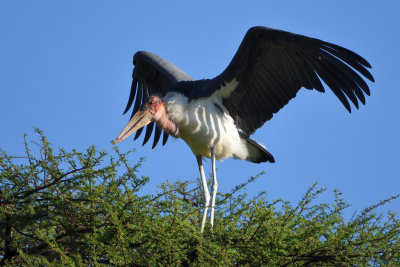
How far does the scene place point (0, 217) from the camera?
14.4 ft

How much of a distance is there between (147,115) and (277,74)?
1.27 meters

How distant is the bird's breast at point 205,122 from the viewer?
5594 millimetres

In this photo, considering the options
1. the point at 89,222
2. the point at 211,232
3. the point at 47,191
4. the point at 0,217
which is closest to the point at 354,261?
the point at 211,232

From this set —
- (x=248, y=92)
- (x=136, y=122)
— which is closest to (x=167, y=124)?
(x=136, y=122)

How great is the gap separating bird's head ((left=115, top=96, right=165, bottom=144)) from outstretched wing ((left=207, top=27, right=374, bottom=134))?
497mm

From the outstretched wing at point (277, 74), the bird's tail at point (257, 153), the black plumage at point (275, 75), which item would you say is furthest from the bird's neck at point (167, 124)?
the bird's tail at point (257, 153)

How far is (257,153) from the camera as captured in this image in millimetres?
6098

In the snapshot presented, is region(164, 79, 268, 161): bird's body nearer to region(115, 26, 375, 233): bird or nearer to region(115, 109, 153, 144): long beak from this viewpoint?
region(115, 26, 375, 233): bird

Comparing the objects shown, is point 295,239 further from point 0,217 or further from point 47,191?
point 0,217

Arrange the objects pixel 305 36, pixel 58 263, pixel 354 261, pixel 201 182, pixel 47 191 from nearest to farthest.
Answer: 1. pixel 58 263
2. pixel 354 261
3. pixel 47 191
4. pixel 305 36
5. pixel 201 182

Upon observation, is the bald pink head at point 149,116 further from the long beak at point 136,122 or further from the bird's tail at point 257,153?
the bird's tail at point 257,153

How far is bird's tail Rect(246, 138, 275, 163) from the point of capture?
19.6 ft

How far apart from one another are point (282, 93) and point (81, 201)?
7.77ft

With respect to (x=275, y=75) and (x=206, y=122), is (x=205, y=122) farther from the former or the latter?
(x=275, y=75)
